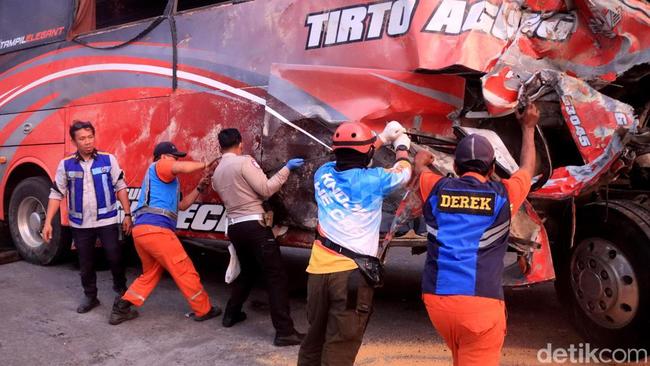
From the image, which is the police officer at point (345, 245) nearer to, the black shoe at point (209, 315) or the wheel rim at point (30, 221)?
the black shoe at point (209, 315)

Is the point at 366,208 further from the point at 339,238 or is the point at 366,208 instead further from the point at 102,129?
the point at 102,129

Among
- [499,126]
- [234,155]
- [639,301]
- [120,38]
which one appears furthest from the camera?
[120,38]

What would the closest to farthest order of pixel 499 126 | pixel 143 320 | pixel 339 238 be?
pixel 339 238
pixel 499 126
pixel 143 320

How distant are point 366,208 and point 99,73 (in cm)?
427

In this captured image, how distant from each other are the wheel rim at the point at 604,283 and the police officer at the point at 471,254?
1.37m

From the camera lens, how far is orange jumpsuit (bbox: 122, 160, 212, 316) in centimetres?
517

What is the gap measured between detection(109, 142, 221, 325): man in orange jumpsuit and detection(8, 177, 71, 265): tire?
2.44 metres

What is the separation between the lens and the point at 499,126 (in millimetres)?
4488

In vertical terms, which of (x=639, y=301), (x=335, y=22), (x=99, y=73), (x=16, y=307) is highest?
(x=335, y=22)

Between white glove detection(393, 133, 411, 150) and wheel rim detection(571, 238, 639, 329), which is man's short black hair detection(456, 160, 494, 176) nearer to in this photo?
white glove detection(393, 133, 411, 150)

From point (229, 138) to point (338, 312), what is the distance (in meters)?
1.98

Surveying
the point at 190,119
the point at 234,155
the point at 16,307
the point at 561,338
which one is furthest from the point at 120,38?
the point at 561,338

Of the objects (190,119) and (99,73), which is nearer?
(190,119)

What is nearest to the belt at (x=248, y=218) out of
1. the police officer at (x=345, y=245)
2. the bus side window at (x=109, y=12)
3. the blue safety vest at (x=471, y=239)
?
the police officer at (x=345, y=245)
